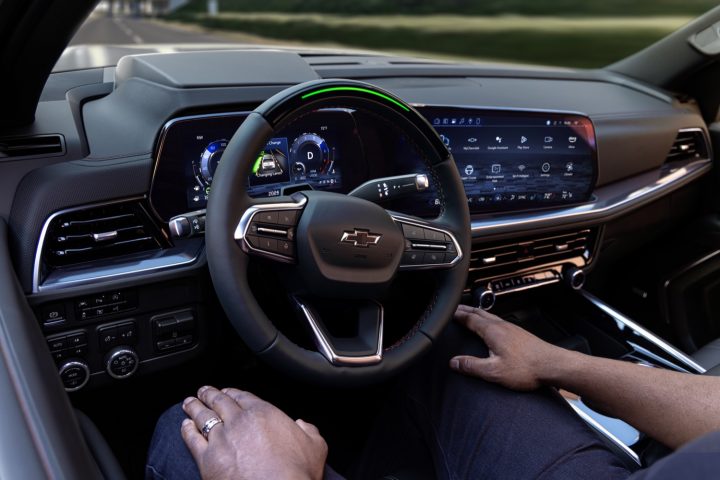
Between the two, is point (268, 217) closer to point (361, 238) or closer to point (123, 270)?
point (361, 238)

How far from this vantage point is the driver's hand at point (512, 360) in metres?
1.63

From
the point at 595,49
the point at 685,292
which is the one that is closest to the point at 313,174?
the point at 685,292

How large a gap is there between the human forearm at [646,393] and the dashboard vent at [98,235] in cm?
101

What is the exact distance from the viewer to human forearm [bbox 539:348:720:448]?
58.1 inches

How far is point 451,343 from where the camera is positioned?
1781mm

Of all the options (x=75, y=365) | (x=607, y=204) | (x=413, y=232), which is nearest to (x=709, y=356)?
(x=607, y=204)

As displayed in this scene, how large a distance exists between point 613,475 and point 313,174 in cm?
101

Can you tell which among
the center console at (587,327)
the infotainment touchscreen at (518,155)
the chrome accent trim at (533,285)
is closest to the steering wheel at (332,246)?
the infotainment touchscreen at (518,155)

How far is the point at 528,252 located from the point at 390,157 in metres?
0.71

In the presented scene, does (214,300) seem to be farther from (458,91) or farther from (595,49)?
(595,49)

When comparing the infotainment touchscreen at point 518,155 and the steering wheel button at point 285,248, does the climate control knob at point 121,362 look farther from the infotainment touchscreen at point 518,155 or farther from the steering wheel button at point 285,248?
the infotainment touchscreen at point 518,155

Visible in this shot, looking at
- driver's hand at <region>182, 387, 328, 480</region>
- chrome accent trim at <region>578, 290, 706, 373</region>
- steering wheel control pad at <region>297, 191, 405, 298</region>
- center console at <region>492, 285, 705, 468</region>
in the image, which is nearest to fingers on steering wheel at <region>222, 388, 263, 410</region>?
driver's hand at <region>182, 387, 328, 480</region>

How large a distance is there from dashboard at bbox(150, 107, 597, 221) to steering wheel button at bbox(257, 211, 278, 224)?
0.42 feet

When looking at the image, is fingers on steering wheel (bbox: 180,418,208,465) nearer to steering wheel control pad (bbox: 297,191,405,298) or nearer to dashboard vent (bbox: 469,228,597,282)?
steering wheel control pad (bbox: 297,191,405,298)
